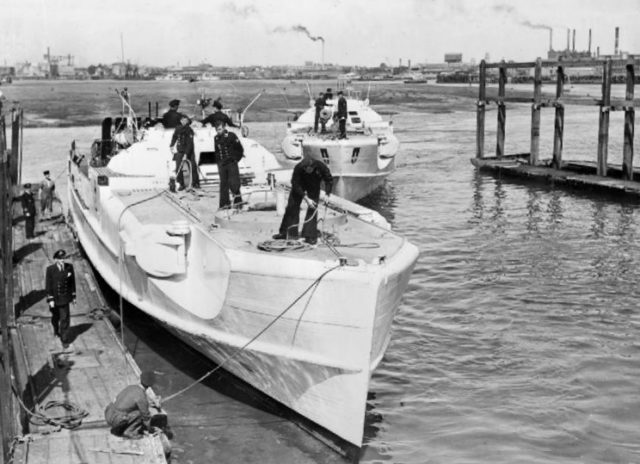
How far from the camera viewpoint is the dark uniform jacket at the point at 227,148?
537 inches

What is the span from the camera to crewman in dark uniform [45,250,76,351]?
40.3ft

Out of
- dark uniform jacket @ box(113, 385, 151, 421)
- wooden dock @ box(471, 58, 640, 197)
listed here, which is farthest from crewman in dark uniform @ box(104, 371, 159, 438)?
wooden dock @ box(471, 58, 640, 197)

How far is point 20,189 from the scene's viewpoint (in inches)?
1027

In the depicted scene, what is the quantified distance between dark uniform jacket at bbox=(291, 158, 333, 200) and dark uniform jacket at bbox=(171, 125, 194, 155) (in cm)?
477

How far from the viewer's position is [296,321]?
33.6 ft

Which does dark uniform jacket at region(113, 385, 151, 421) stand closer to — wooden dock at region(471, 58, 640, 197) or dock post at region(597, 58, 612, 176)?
wooden dock at region(471, 58, 640, 197)

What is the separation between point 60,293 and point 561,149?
25049 mm

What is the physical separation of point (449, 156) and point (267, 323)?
114ft

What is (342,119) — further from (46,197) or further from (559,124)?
(46,197)

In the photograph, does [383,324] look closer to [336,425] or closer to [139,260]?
[336,425]

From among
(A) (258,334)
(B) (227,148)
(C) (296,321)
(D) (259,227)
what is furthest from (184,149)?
(C) (296,321)

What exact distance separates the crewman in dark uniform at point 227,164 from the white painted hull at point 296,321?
6.12ft

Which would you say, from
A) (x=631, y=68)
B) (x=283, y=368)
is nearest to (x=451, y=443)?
(x=283, y=368)

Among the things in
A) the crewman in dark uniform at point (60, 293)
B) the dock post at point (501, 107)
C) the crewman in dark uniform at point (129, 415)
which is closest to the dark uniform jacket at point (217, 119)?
the crewman in dark uniform at point (60, 293)
